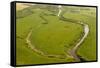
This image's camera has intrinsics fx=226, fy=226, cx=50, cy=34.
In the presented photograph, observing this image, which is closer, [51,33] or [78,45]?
[51,33]

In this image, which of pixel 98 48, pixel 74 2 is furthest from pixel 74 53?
pixel 74 2

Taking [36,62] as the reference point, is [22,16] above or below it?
above

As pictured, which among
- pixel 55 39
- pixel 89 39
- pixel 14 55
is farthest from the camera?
pixel 89 39

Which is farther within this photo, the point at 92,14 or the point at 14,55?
the point at 92,14

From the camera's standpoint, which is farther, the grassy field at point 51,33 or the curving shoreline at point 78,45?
the curving shoreline at point 78,45

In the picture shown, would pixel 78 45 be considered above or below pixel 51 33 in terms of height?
below

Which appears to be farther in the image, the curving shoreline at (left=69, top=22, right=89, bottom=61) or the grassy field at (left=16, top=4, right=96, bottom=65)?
the curving shoreline at (left=69, top=22, right=89, bottom=61)
